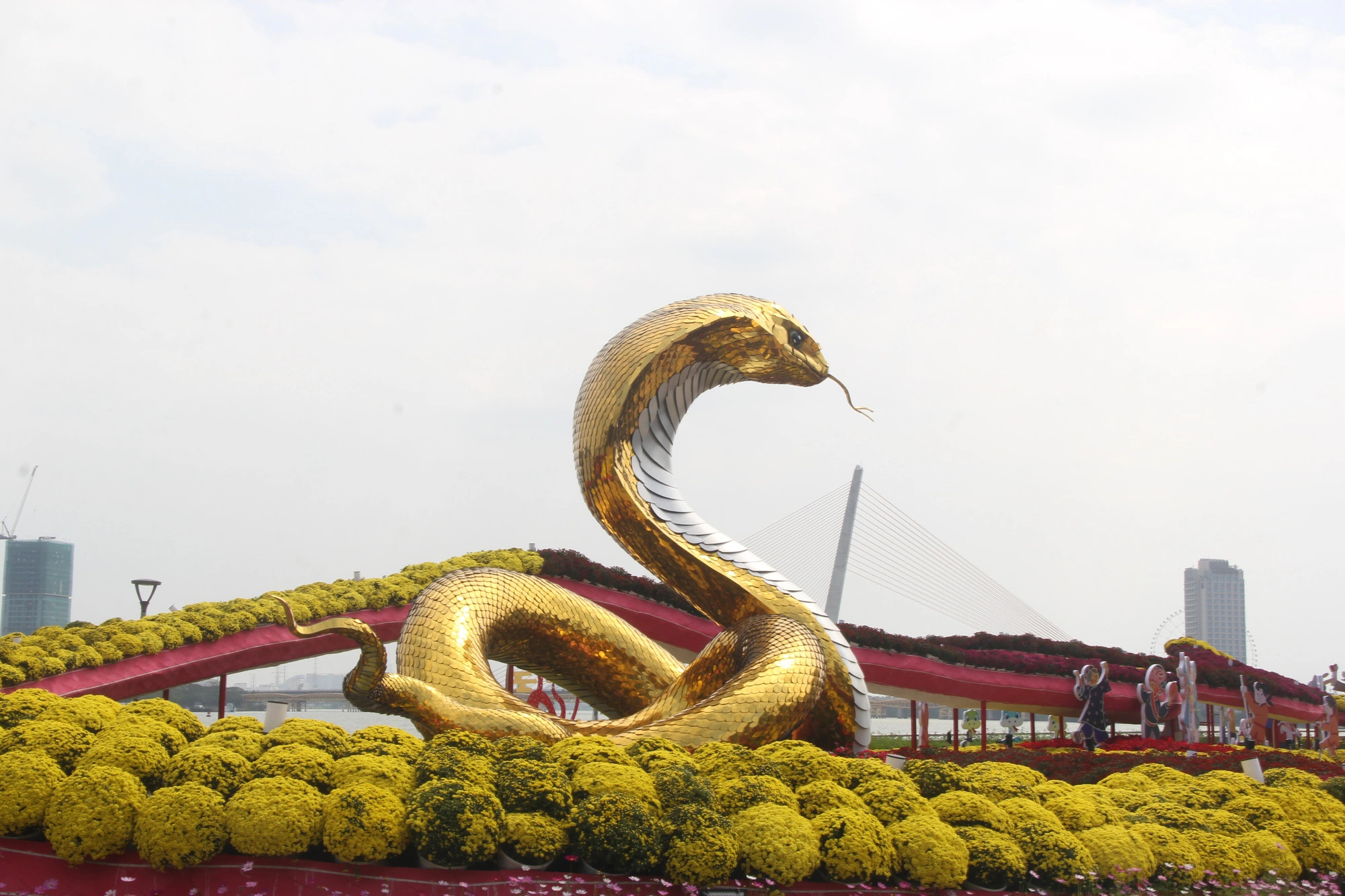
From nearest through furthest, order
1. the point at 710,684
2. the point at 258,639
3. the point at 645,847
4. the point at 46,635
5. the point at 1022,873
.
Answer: the point at 645,847 → the point at 1022,873 → the point at 710,684 → the point at 46,635 → the point at 258,639

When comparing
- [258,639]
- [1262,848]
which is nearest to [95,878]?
[1262,848]

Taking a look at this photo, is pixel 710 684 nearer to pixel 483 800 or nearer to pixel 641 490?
pixel 641 490

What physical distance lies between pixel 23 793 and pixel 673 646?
12474 millimetres

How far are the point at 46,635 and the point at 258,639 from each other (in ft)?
8.15

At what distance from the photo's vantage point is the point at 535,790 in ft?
19.4

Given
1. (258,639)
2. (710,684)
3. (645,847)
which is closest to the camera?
(645,847)

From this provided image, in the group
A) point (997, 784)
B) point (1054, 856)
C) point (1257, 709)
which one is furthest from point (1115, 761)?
point (1257, 709)

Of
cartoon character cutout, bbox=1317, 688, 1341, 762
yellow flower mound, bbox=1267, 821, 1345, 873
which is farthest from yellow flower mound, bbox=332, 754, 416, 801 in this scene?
cartoon character cutout, bbox=1317, 688, 1341, 762

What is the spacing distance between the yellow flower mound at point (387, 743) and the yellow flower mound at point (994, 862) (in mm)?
2465

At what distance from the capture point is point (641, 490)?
9281 millimetres

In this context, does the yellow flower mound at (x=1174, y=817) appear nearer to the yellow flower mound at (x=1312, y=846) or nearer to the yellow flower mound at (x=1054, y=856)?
the yellow flower mound at (x=1312, y=846)

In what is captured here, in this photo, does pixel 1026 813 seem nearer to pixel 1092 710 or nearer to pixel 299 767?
pixel 299 767

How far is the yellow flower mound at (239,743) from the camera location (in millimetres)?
6246

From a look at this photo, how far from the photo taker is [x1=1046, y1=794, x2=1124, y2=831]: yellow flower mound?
6.98 m
